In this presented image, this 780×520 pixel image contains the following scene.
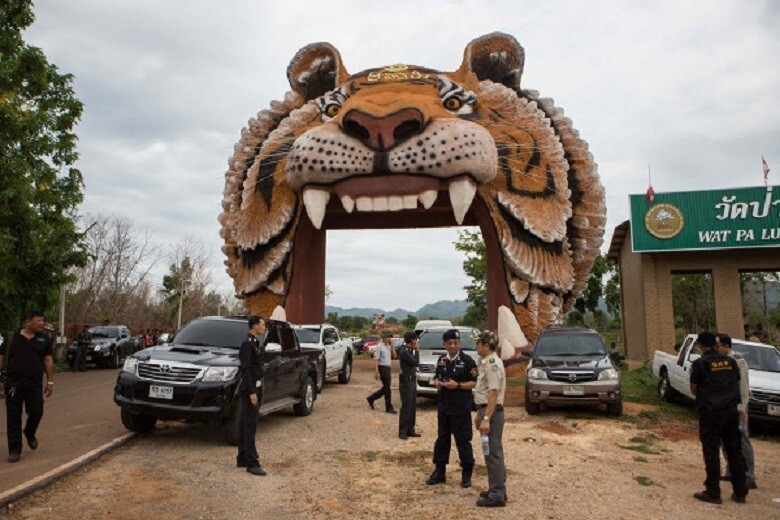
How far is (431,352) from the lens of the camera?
11.3 metres

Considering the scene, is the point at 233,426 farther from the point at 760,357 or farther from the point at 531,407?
the point at 760,357

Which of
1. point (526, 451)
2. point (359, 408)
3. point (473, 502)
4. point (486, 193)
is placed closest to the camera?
point (473, 502)

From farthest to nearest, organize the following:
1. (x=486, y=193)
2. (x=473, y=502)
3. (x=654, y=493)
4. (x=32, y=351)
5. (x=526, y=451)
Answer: (x=486, y=193)
(x=526, y=451)
(x=32, y=351)
(x=654, y=493)
(x=473, y=502)

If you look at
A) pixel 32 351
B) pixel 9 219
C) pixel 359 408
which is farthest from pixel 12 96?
pixel 359 408

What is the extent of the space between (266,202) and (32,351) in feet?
25.4

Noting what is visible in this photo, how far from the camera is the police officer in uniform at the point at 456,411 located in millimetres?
5387

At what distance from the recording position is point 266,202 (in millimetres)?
13711

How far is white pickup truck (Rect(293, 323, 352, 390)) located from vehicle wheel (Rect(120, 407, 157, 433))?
505 centimetres

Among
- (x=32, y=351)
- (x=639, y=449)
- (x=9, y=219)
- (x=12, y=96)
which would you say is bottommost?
(x=639, y=449)

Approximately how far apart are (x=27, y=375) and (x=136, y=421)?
1.49m

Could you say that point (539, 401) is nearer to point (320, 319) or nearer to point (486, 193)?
point (486, 193)

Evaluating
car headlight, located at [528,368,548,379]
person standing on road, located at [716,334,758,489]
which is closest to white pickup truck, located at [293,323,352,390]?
car headlight, located at [528,368,548,379]

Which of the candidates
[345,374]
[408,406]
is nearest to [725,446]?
[408,406]

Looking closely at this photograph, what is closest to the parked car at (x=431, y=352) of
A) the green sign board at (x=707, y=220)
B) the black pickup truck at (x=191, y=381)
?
the black pickup truck at (x=191, y=381)
